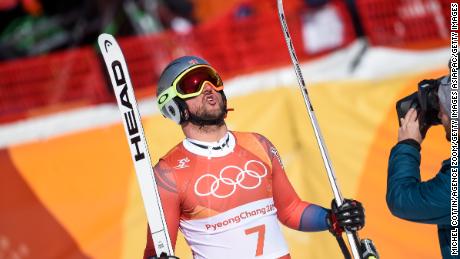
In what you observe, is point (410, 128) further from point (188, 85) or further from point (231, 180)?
point (188, 85)

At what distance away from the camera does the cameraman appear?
140 inches

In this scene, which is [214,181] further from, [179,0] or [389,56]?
[179,0]

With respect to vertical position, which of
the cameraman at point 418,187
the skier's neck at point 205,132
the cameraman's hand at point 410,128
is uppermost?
the skier's neck at point 205,132

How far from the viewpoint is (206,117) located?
4102mm

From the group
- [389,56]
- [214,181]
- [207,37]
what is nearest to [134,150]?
[214,181]

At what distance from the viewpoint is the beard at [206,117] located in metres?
4.11

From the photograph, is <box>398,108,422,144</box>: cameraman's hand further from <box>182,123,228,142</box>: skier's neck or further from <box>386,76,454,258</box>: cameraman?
<box>182,123,228,142</box>: skier's neck

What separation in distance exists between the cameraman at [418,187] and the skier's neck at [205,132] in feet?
2.86

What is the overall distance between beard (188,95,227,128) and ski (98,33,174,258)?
0.26m

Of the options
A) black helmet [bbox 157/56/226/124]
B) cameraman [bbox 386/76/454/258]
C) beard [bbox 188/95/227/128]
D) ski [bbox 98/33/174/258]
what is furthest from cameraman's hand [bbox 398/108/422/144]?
ski [bbox 98/33/174/258]

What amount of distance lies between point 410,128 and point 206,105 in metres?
0.96

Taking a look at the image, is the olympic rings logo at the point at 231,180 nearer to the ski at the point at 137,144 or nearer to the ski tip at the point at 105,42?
the ski at the point at 137,144

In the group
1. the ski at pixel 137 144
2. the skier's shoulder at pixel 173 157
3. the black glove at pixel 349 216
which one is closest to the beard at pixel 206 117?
the skier's shoulder at pixel 173 157

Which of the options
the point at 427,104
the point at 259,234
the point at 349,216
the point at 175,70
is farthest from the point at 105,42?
the point at 427,104
